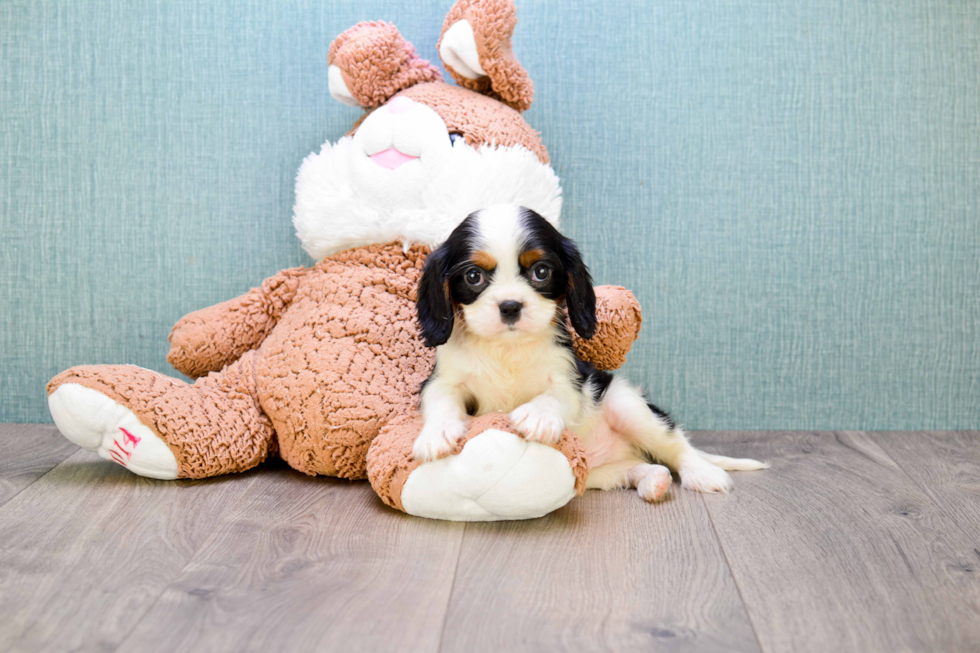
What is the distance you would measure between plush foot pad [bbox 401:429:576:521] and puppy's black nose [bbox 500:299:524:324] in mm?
205

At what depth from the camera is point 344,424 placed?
1.68 m

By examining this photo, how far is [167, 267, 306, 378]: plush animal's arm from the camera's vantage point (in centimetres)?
190

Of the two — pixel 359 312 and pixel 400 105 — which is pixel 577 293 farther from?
pixel 400 105

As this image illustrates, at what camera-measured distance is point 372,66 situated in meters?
1.90

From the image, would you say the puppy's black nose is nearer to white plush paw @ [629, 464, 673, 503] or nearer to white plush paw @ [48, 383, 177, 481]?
white plush paw @ [629, 464, 673, 503]

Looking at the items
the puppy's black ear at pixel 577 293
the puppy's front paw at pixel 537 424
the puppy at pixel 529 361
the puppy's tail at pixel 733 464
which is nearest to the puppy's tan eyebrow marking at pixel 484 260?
the puppy at pixel 529 361

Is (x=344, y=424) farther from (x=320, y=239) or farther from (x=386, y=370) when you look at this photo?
(x=320, y=239)

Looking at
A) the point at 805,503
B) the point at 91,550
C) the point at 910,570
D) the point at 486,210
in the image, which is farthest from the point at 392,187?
the point at 910,570

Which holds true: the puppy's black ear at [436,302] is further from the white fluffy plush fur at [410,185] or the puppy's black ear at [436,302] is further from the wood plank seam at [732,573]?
the wood plank seam at [732,573]

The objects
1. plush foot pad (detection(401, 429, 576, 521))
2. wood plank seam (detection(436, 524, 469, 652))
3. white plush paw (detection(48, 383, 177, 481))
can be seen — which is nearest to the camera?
wood plank seam (detection(436, 524, 469, 652))

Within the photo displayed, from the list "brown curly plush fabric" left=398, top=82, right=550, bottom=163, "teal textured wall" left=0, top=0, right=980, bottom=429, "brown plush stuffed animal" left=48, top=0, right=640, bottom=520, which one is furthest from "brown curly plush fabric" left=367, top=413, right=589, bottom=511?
"teal textured wall" left=0, top=0, right=980, bottom=429

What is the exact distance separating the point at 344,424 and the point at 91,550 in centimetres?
52

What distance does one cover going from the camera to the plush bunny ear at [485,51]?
71.8 inches

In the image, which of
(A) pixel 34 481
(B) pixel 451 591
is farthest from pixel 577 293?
(A) pixel 34 481
